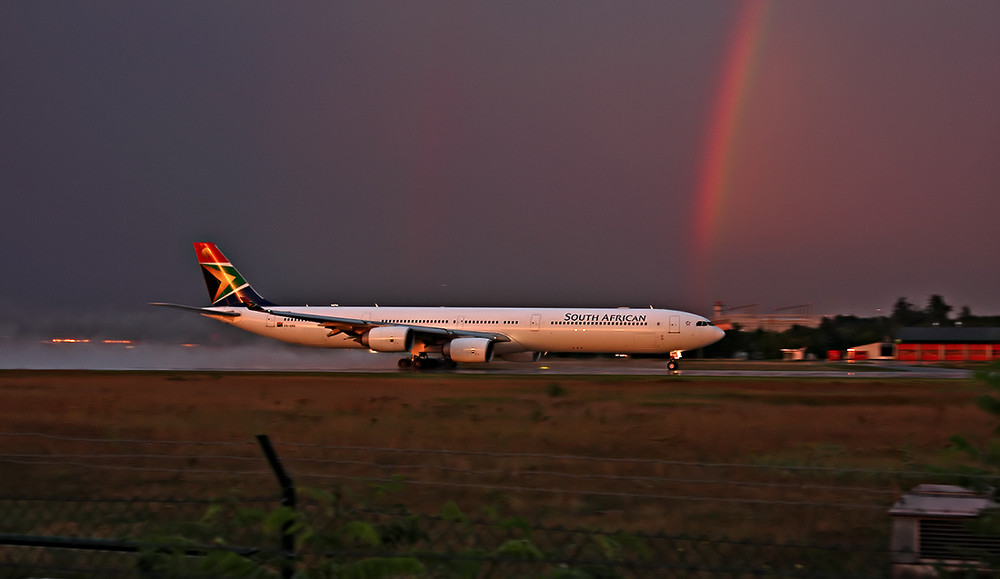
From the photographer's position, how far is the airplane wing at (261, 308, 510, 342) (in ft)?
135

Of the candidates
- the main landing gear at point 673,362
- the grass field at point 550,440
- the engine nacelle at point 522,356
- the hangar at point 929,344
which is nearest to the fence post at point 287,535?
the grass field at point 550,440

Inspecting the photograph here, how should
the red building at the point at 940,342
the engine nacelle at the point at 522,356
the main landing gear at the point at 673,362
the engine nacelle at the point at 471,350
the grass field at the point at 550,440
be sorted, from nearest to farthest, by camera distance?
the grass field at the point at 550,440 < the main landing gear at the point at 673,362 < the engine nacelle at the point at 471,350 < the engine nacelle at the point at 522,356 < the red building at the point at 940,342

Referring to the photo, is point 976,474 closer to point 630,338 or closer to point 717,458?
point 717,458

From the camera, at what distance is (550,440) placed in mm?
16375

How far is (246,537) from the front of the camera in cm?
642

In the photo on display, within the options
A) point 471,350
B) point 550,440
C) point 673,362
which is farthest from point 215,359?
point 550,440

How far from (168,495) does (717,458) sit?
831 cm

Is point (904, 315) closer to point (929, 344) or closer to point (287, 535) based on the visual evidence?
point (929, 344)

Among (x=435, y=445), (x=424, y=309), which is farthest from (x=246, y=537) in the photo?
(x=424, y=309)

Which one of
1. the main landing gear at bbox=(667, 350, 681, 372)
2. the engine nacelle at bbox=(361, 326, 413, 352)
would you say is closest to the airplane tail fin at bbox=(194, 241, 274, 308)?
the engine nacelle at bbox=(361, 326, 413, 352)

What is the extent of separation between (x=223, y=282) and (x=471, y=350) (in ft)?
62.1

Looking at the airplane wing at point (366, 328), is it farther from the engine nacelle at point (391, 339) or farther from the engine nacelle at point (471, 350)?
the engine nacelle at point (471, 350)

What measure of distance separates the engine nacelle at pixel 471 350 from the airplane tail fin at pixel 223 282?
1597cm

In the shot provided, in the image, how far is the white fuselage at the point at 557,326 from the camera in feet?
133
